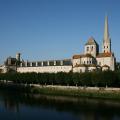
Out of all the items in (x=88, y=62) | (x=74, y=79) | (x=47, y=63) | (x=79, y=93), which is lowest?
(x=79, y=93)

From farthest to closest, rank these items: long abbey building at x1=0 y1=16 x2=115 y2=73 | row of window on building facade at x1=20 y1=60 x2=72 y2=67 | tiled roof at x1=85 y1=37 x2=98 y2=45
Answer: row of window on building facade at x1=20 y1=60 x2=72 y2=67 → tiled roof at x1=85 y1=37 x2=98 y2=45 → long abbey building at x1=0 y1=16 x2=115 y2=73

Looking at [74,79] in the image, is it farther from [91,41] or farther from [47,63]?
[47,63]

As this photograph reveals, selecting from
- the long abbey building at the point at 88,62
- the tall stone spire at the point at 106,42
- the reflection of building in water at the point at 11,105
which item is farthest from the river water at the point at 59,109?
the tall stone spire at the point at 106,42

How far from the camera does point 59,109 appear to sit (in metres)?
50.2

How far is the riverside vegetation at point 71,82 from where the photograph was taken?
214 feet

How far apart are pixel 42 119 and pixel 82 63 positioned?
5212 centimetres

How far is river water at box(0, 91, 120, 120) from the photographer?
43469mm

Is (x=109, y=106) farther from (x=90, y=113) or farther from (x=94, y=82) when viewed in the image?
(x=94, y=82)

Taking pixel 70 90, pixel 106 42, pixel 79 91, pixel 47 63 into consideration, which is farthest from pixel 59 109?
pixel 47 63

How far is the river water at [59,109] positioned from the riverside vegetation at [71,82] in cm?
581

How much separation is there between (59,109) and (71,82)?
969 inches

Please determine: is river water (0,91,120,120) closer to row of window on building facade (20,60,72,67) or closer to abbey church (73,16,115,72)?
abbey church (73,16,115,72)

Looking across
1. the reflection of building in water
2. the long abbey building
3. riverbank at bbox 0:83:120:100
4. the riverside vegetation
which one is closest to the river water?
the reflection of building in water

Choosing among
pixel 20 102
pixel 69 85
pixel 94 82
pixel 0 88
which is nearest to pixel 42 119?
pixel 20 102
